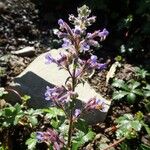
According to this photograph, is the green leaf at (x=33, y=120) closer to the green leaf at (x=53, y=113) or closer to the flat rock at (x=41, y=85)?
the green leaf at (x=53, y=113)

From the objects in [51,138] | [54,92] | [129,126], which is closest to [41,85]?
[129,126]

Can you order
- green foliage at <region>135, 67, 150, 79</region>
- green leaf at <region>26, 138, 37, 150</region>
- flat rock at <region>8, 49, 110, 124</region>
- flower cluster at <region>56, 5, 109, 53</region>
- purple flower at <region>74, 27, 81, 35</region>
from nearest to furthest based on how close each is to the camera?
purple flower at <region>74, 27, 81, 35</region>, flower cluster at <region>56, 5, 109, 53</region>, green leaf at <region>26, 138, 37, 150</region>, flat rock at <region>8, 49, 110, 124</region>, green foliage at <region>135, 67, 150, 79</region>

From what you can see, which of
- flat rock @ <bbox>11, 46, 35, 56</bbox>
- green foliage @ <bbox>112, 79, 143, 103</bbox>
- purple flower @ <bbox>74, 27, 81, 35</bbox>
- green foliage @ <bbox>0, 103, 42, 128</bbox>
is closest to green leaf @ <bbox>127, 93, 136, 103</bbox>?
green foliage @ <bbox>112, 79, 143, 103</bbox>

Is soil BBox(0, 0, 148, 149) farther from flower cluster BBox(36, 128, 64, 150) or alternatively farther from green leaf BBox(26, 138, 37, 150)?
flower cluster BBox(36, 128, 64, 150)

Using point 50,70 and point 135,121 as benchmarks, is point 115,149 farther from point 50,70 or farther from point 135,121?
point 50,70

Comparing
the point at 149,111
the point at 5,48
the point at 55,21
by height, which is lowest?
the point at 149,111

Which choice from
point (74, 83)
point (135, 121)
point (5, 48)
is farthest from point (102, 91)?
point (74, 83)
